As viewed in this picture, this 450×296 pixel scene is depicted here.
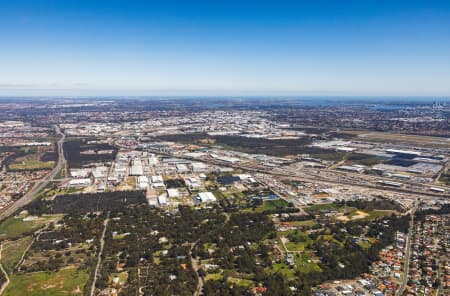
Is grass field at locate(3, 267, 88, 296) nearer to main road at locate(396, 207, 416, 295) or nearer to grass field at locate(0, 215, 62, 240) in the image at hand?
grass field at locate(0, 215, 62, 240)

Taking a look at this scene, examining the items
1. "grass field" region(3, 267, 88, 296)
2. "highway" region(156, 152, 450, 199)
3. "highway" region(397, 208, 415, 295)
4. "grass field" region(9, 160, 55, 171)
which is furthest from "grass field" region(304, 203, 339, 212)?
"grass field" region(9, 160, 55, 171)

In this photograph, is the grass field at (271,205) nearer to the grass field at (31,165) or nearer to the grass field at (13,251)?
the grass field at (13,251)

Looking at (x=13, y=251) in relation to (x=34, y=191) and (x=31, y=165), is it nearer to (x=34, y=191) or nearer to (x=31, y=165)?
(x=34, y=191)

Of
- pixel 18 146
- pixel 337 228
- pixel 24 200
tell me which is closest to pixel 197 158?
pixel 24 200

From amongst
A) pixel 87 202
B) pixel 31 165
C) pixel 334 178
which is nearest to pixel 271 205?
pixel 334 178

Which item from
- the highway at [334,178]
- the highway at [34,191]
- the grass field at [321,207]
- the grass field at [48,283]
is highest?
the highway at [334,178]

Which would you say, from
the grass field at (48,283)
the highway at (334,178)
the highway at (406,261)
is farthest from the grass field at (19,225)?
the highway at (406,261)
